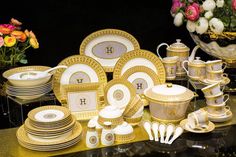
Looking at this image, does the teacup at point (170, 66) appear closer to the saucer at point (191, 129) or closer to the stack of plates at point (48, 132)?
the saucer at point (191, 129)

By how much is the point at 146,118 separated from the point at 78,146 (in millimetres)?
380

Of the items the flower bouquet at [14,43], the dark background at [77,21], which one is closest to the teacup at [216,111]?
the dark background at [77,21]

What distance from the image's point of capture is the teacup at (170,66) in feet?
6.48

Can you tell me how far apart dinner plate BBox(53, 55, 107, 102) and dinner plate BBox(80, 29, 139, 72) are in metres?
0.13

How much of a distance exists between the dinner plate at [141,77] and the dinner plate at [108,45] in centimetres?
16

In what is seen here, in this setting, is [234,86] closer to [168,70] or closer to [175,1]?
[168,70]

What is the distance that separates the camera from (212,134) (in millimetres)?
1737

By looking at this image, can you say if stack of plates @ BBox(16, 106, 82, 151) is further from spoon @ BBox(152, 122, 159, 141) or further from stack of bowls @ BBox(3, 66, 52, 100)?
spoon @ BBox(152, 122, 159, 141)

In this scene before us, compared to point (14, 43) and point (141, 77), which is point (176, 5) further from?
point (14, 43)

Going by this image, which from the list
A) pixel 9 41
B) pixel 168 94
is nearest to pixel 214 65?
pixel 168 94

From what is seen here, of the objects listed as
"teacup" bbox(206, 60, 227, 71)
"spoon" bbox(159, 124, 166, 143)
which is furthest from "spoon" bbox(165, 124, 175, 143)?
"teacup" bbox(206, 60, 227, 71)

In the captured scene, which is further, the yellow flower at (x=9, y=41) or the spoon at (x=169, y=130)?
the yellow flower at (x=9, y=41)

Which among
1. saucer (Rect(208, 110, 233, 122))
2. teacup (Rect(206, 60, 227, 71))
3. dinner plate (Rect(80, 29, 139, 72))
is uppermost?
dinner plate (Rect(80, 29, 139, 72))

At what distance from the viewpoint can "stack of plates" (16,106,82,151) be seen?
1.54 meters
